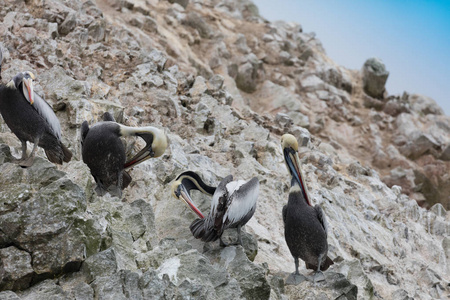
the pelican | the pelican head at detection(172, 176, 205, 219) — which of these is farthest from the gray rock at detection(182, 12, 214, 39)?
the pelican

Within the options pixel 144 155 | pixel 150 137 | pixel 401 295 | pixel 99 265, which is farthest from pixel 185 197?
pixel 401 295

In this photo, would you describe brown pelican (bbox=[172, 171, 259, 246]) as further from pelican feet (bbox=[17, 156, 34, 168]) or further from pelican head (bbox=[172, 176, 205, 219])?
pelican feet (bbox=[17, 156, 34, 168])

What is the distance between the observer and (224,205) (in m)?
6.36

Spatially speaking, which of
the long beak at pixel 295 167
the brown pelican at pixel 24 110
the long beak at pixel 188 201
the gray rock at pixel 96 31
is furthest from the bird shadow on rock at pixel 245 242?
the gray rock at pixel 96 31

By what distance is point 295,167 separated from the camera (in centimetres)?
715

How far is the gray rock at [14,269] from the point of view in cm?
Answer: 437

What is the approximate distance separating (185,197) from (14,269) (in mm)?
2875

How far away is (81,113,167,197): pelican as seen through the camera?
6.42 meters

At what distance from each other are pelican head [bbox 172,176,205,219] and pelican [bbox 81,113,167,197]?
2.13 ft

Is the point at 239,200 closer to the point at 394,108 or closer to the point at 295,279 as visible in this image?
the point at 295,279

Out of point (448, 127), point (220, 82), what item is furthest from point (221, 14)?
point (448, 127)

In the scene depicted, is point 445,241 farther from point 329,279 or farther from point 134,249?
point 134,249

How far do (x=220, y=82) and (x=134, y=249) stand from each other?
10.1 m

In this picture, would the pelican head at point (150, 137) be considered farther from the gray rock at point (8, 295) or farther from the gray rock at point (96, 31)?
the gray rock at point (96, 31)
